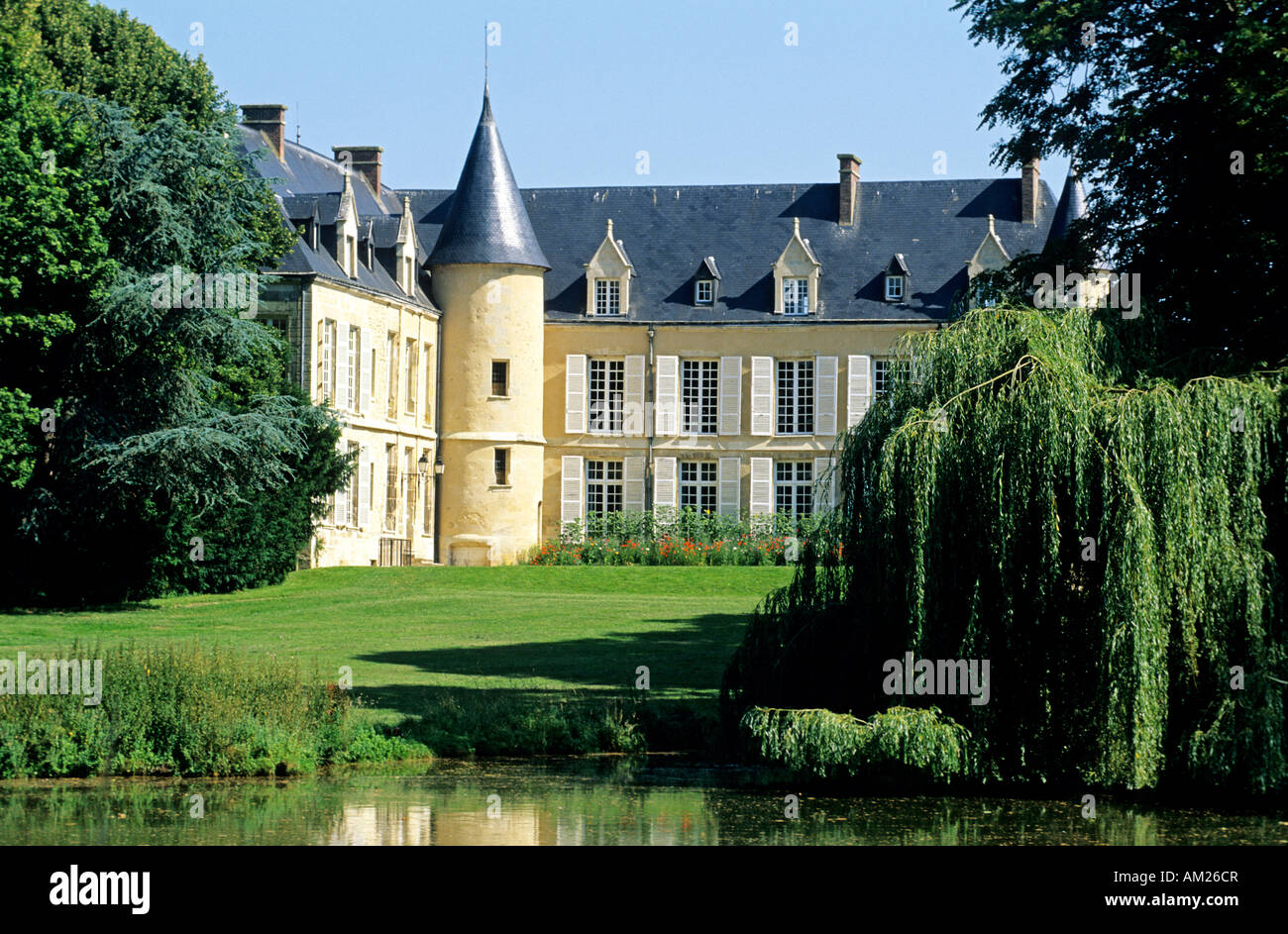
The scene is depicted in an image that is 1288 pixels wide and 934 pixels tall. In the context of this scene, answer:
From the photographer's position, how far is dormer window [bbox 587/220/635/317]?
4541cm

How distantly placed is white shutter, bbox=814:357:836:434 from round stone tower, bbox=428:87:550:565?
24.0 feet

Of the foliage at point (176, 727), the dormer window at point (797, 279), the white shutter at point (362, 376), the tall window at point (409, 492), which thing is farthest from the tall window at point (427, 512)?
the foliage at point (176, 727)

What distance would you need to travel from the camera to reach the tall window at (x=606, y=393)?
4578 cm

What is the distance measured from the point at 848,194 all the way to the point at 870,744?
3371 centimetres

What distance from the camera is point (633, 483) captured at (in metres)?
45.6

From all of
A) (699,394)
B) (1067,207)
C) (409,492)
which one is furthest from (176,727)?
(1067,207)

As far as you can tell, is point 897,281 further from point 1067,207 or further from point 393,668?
point 393,668

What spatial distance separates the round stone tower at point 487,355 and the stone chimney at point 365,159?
4659 mm

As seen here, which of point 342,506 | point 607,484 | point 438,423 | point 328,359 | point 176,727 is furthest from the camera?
point 607,484

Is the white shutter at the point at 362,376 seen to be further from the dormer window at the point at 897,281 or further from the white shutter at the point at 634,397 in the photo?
the dormer window at the point at 897,281

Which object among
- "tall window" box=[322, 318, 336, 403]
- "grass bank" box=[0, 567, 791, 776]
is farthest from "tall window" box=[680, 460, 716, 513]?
"tall window" box=[322, 318, 336, 403]

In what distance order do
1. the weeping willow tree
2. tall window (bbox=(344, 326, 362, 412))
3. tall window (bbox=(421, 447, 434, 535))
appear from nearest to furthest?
the weeping willow tree
tall window (bbox=(344, 326, 362, 412))
tall window (bbox=(421, 447, 434, 535))

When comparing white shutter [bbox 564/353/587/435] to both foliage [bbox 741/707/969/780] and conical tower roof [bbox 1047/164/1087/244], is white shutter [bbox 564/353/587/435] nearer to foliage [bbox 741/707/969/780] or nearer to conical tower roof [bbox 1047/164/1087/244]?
conical tower roof [bbox 1047/164/1087/244]

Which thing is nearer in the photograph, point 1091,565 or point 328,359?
point 1091,565
